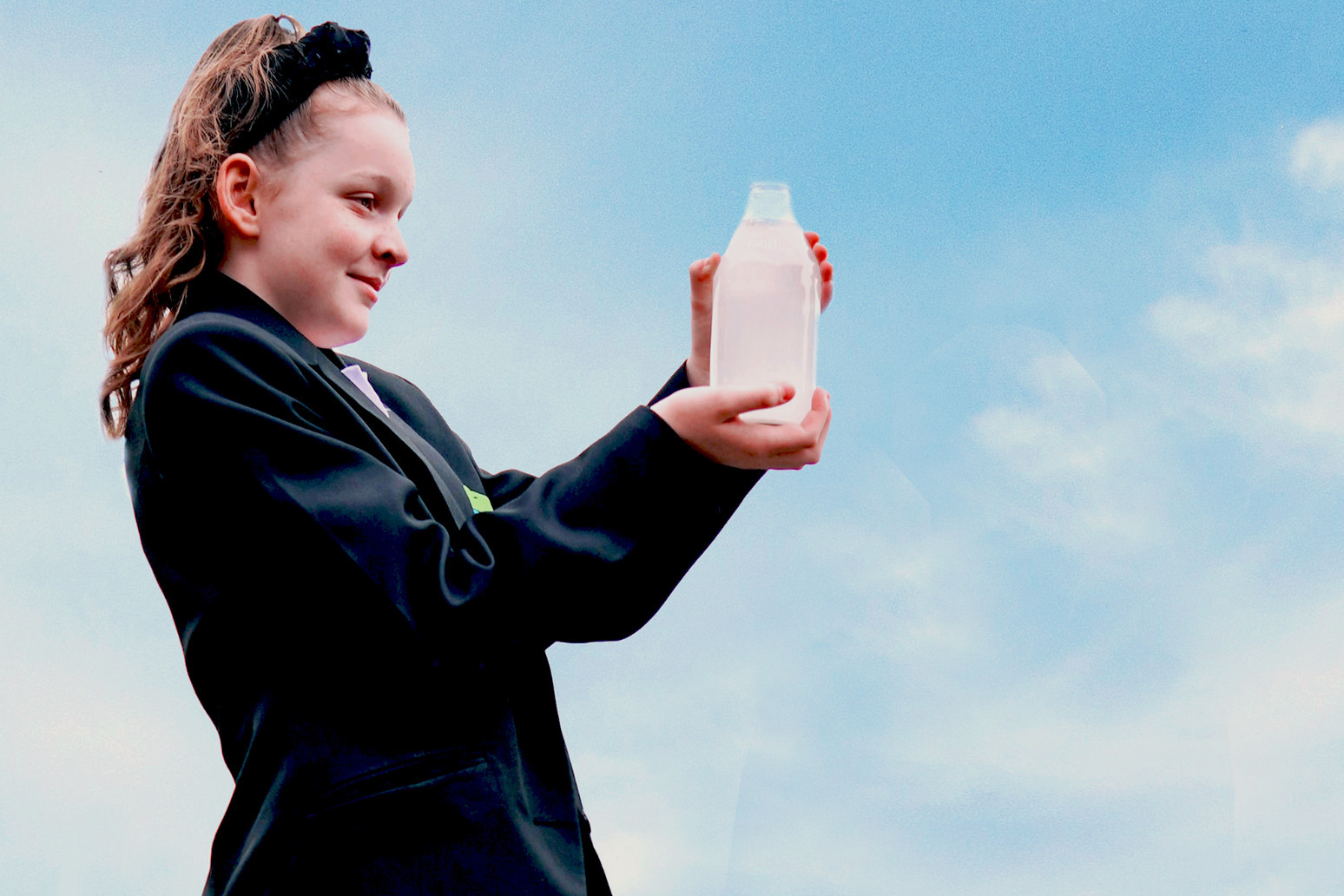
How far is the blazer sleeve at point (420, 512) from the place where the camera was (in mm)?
1807

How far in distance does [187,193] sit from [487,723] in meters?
1.03

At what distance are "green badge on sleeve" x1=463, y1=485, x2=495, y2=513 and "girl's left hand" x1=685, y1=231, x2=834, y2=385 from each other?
408 millimetres

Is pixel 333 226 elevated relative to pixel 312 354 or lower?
elevated

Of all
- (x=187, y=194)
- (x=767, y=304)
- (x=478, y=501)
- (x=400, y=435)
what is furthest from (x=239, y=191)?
(x=767, y=304)

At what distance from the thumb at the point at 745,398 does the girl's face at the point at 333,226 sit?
70 centimetres

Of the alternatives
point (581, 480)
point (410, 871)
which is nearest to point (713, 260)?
point (581, 480)

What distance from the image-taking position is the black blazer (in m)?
1.80

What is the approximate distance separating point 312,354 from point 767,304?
71 cm

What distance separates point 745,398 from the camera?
1800 mm

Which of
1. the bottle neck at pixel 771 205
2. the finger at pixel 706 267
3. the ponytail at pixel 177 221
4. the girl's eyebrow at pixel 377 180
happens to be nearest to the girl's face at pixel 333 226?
the girl's eyebrow at pixel 377 180

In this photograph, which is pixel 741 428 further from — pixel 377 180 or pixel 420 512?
pixel 377 180

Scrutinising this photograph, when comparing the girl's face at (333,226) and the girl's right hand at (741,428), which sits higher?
the girl's face at (333,226)

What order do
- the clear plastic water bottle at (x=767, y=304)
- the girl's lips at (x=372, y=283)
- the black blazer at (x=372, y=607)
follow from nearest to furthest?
the black blazer at (x=372, y=607)
the clear plastic water bottle at (x=767, y=304)
the girl's lips at (x=372, y=283)

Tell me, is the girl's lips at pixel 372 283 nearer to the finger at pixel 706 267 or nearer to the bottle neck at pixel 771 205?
the finger at pixel 706 267
